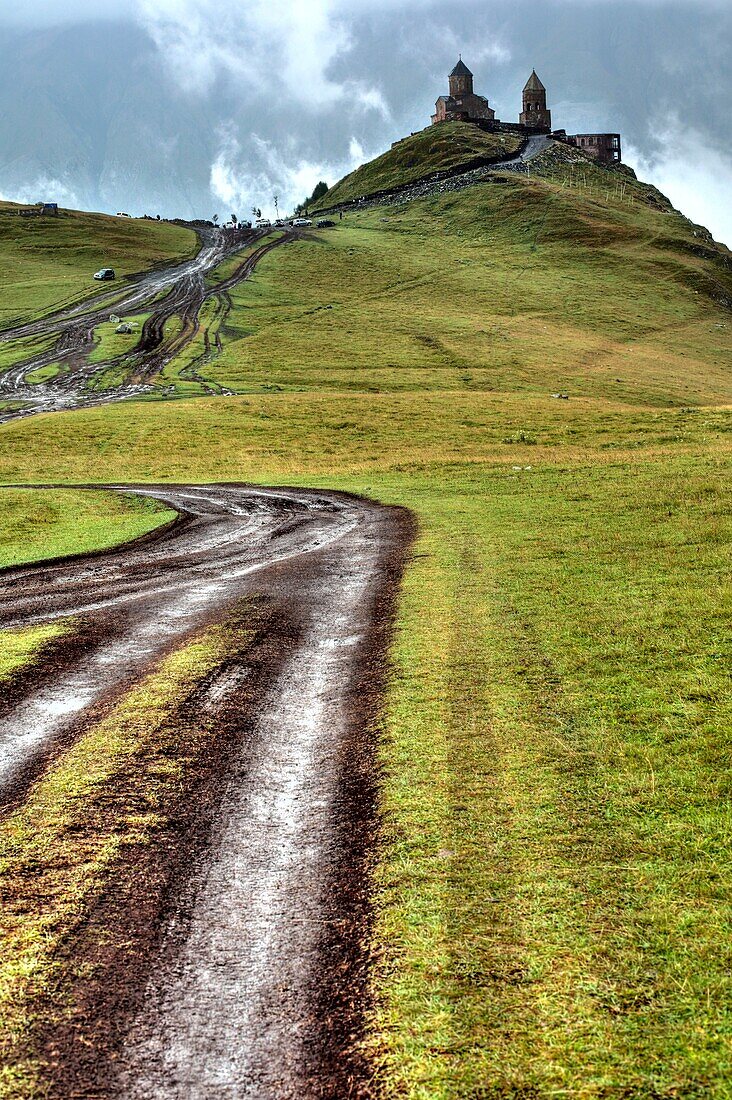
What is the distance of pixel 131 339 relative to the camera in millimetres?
94125

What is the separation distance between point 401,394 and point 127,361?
30345 millimetres

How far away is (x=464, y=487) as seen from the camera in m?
39.6

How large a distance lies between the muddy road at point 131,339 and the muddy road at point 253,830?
55317mm

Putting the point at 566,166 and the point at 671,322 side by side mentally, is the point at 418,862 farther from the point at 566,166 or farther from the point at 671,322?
the point at 566,166

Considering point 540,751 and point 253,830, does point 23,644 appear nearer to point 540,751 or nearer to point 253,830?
point 253,830

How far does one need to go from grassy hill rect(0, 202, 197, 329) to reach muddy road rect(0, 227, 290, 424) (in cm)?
482

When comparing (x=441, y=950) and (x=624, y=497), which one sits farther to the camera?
(x=624, y=497)

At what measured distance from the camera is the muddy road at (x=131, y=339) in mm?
→ 76500

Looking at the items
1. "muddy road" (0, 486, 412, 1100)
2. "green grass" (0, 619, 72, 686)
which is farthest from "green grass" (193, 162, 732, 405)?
"green grass" (0, 619, 72, 686)

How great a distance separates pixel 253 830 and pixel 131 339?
9199cm

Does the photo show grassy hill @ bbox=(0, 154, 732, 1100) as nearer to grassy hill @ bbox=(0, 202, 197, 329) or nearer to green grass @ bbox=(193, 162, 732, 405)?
green grass @ bbox=(193, 162, 732, 405)

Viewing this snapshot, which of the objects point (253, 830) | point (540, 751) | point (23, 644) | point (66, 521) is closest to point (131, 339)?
point (66, 521)

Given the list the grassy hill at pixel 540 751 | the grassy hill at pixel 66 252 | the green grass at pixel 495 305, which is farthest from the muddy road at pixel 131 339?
the grassy hill at pixel 540 751

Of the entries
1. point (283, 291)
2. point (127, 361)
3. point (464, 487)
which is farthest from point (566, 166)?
point (464, 487)
